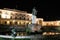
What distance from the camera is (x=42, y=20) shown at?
192 feet

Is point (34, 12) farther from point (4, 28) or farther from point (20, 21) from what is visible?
point (20, 21)

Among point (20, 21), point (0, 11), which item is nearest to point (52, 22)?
point (20, 21)

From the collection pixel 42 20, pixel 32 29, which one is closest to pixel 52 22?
pixel 42 20

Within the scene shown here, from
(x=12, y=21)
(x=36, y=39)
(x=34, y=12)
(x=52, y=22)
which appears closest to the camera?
(x=36, y=39)

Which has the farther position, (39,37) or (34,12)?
(34,12)

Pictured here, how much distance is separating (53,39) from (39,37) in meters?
1.66

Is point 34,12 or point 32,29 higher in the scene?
point 34,12

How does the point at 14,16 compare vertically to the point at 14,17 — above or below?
above

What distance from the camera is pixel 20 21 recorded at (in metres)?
46.8

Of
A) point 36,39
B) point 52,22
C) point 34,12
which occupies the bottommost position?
point 52,22

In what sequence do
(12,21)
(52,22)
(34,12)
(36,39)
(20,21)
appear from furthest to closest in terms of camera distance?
(52,22) < (20,21) < (12,21) < (34,12) < (36,39)

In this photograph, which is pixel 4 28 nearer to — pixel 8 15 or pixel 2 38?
pixel 2 38

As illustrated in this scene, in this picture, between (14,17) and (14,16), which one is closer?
(14,16)

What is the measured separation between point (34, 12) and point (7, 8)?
24.3 m
